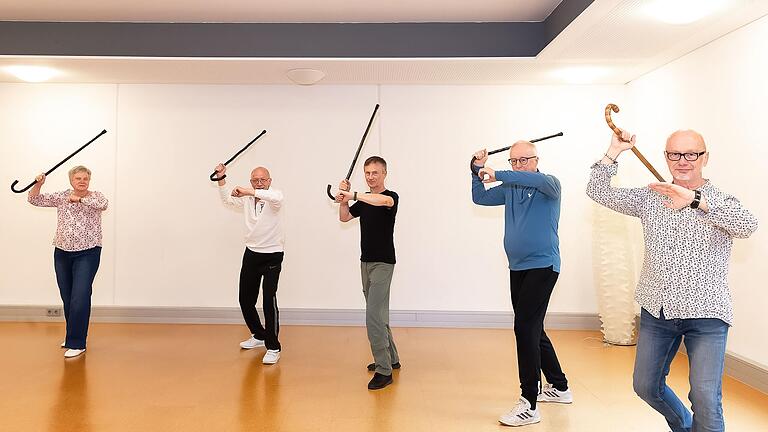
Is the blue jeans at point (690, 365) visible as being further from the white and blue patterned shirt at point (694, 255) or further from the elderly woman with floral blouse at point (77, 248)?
the elderly woman with floral blouse at point (77, 248)

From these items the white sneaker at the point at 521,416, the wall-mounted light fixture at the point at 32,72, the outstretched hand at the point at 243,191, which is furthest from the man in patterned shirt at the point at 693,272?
the wall-mounted light fixture at the point at 32,72

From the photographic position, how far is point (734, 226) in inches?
85.1

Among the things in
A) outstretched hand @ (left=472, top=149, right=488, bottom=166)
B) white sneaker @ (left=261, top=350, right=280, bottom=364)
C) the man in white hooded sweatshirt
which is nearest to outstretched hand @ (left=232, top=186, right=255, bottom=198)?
the man in white hooded sweatshirt

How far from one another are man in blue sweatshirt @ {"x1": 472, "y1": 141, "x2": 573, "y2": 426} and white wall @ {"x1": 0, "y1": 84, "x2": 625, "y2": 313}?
259 cm

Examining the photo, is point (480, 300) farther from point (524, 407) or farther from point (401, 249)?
point (524, 407)

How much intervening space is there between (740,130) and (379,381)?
2.92 m

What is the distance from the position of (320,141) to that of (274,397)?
2924 millimetres

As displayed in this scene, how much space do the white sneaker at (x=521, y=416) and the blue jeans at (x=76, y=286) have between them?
10.8ft

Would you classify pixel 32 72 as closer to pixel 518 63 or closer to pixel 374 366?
pixel 374 366

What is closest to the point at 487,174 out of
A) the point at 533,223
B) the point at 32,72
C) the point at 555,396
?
the point at 533,223

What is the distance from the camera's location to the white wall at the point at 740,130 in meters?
3.92

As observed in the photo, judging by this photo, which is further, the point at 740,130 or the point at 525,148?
the point at 740,130

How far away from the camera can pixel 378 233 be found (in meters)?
3.84

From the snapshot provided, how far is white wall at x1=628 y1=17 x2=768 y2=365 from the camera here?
12.9 feet
